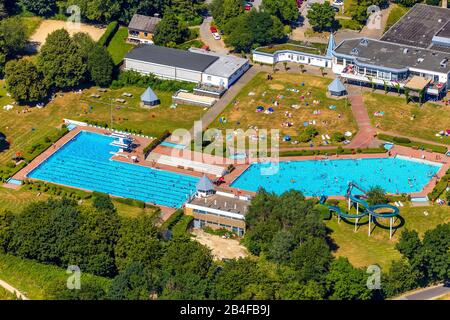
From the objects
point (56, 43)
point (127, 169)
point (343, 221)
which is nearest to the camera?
point (343, 221)

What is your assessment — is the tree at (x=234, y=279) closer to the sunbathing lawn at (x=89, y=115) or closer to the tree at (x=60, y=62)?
the sunbathing lawn at (x=89, y=115)

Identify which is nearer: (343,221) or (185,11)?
(343,221)

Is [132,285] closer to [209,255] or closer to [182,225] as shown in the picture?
[209,255]

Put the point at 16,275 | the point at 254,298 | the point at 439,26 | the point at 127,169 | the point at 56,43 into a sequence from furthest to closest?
the point at 439,26 → the point at 56,43 → the point at 127,169 → the point at 16,275 → the point at 254,298

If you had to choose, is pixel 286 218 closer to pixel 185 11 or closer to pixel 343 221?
pixel 343 221

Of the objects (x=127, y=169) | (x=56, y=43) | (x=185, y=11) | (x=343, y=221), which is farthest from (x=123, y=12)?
(x=343, y=221)

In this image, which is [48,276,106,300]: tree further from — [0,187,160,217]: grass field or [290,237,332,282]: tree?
[290,237,332,282]: tree

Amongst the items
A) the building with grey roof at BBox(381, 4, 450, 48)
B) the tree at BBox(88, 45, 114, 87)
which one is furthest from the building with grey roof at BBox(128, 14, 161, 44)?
the building with grey roof at BBox(381, 4, 450, 48)
